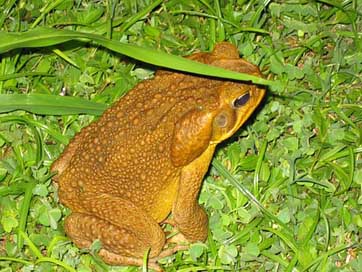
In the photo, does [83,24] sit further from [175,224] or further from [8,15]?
[175,224]

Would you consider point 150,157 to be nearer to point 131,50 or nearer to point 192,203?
point 192,203

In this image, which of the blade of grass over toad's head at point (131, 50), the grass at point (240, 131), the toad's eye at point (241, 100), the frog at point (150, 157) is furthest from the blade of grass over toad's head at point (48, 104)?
the toad's eye at point (241, 100)

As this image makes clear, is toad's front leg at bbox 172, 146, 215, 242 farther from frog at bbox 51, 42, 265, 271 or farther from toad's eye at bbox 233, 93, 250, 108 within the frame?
toad's eye at bbox 233, 93, 250, 108

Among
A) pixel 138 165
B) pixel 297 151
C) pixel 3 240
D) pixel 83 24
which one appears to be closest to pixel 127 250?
pixel 138 165

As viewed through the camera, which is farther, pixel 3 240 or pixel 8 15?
pixel 8 15

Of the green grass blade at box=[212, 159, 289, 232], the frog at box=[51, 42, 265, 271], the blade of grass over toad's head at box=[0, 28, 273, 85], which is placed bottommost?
the green grass blade at box=[212, 159, 289, 232]

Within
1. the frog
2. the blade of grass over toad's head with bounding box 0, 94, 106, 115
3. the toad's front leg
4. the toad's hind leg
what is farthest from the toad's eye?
the blade of grass over toad's head with bounding box 0, 94, 106, 115

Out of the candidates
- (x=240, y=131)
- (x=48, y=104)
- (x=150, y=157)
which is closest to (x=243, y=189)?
(x=240, y=131)

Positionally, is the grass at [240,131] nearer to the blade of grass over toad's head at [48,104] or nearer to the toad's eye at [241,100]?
the blade of grass over toad's head at [48,104]
